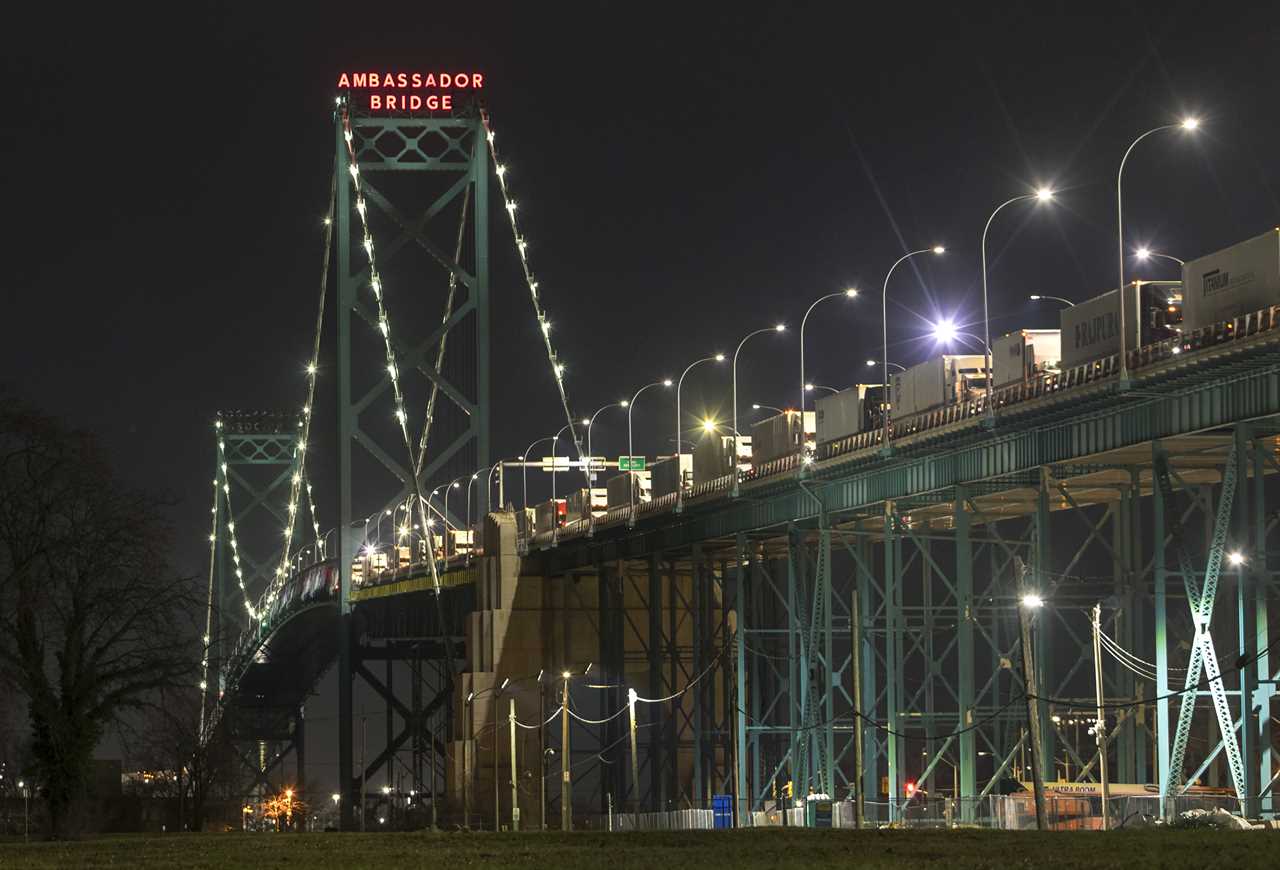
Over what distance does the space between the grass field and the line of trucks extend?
15.2 meters

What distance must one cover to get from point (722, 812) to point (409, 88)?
53896mm

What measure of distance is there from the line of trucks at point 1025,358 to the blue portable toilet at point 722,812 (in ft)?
38.7

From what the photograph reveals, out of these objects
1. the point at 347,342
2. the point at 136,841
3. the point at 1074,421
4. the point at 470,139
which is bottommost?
the point at 136,841

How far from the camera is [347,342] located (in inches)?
5002

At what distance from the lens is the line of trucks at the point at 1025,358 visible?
53.6 m

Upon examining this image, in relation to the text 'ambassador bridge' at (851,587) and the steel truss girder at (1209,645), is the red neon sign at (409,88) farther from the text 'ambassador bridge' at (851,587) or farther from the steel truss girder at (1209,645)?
the steel truss girder at (1209,645)

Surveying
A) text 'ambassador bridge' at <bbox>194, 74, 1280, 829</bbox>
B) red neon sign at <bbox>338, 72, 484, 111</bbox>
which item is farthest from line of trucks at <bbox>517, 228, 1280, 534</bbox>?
red neon sign at <bbox>338, 72, 484, 111</bbox>

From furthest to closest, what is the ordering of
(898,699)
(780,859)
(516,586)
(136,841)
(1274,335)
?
(516,586) < (898,699) < (136,841) < (1274,335) < (780,859)

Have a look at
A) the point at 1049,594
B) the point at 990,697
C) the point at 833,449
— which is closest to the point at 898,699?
the point at 833,449

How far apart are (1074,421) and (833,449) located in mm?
16815

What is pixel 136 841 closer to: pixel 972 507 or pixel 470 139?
pixel 972 507

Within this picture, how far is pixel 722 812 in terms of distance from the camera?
269 ft

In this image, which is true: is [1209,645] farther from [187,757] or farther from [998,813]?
[187,757]

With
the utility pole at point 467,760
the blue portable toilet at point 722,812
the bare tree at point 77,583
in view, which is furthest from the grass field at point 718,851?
the utility pole at point 467,760
